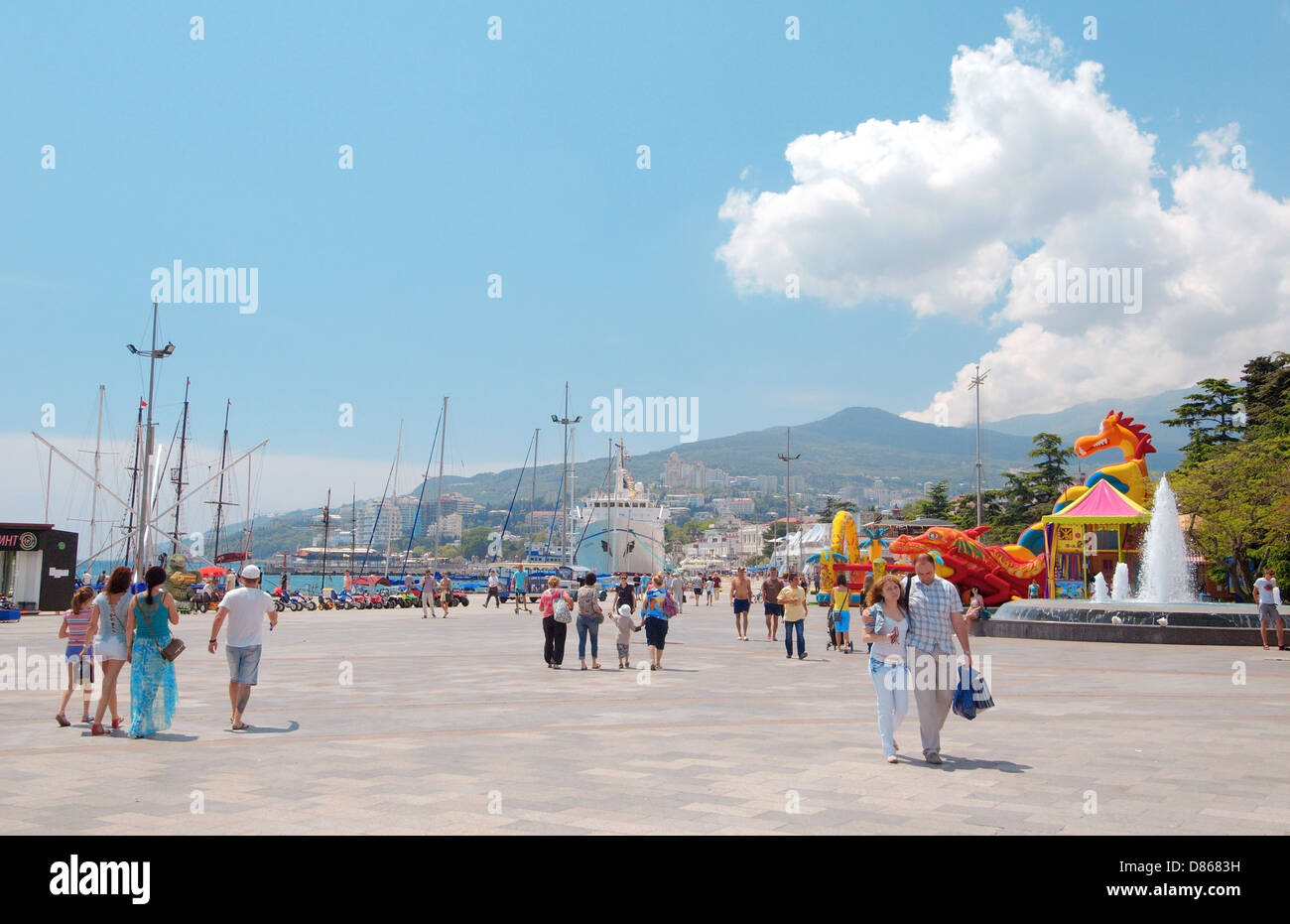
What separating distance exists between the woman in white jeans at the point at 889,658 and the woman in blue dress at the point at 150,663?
21.1ft

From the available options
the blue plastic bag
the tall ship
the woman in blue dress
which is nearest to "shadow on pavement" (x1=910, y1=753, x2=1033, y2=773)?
the blue plastic bag

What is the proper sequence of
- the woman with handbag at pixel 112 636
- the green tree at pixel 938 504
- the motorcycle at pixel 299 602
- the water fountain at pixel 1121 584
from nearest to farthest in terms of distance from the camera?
the woman with handbag at pixel 112 636 → the water fountain at pixel 1121 584 → the motorcycle at pixel 299 602 → the green tree at pixel 938 504

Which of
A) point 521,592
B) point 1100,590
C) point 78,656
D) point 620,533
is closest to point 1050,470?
point 620,533

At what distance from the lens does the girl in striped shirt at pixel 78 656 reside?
30.9 feet

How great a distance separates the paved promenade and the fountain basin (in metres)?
5.98

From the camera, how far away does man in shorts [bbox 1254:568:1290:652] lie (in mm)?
18047

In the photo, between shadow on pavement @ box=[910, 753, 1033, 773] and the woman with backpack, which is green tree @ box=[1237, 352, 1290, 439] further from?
shadow on pavement @ box=[910, 753, 1033, 773]

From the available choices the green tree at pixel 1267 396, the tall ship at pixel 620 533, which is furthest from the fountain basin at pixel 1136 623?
the tall ship at pixel 620 533

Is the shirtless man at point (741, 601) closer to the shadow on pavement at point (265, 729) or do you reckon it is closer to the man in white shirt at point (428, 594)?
the man in white shirt at point (428, 594)

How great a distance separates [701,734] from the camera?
8.91m

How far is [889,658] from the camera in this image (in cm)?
766

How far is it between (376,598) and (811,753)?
3542 centimetres

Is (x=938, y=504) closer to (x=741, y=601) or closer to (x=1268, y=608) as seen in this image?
(x=741, y=601)
